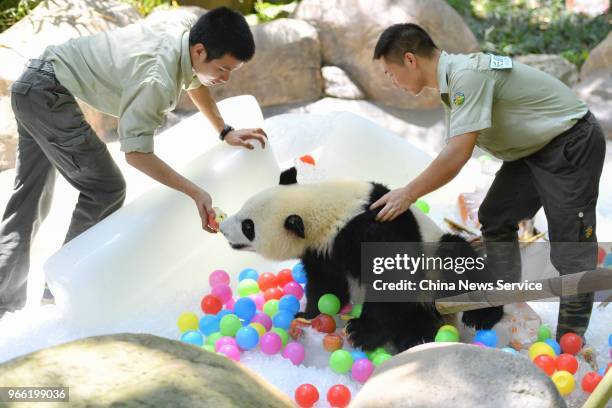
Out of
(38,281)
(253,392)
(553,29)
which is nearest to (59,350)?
(253,392)

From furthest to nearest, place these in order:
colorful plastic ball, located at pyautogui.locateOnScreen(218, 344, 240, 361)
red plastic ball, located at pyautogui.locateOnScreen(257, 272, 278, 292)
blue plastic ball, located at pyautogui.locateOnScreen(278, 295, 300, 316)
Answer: red plastic ball, located at pyautogui.locateOnScreen(257, 272, 278, 292) → blue plastic ball, located at pyautogui.locateOnScreen(278, 295, 300, 316) → colorful plastic ball, located at pyautogui.locateOnScreen(218, 344, 240, 361)

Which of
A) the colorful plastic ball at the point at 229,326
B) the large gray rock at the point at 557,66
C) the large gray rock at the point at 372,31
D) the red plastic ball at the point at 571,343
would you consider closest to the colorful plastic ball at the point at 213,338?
the colorful plastic ball at the point at 229,326

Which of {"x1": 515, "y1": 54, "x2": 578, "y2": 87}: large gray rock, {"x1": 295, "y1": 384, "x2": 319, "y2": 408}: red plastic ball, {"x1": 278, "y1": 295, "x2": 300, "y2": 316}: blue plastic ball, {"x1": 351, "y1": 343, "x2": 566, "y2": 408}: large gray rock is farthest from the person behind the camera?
{"x1": 515, "y1": 54, "x2": 578, "y2": 87}: large gray rock

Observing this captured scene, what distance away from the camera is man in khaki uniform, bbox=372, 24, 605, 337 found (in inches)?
92.9

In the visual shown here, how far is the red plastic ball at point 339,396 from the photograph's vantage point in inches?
90.9

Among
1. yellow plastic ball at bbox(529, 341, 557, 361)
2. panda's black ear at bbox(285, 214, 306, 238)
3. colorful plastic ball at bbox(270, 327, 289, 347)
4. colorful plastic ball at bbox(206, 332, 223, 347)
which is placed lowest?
colorful plastic ball at bbox(206, 332, 223, 347)

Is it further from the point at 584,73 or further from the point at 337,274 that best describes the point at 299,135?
the point at 584,73

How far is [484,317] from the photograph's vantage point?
103 inches

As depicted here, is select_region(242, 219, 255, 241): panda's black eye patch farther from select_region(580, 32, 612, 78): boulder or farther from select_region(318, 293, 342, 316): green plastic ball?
select_region(580, 32, 612, 78): boulder

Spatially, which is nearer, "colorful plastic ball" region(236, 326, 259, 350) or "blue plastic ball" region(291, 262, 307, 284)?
"colorful plastic ball" region(236, 326, 259, 350)

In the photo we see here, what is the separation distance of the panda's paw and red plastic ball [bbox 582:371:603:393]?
0.39 meters

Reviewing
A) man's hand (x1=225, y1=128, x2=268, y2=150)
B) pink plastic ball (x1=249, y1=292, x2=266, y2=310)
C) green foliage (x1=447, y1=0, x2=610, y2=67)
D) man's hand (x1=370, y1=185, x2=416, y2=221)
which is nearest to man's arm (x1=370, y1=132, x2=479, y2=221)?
man's hand (x1=370, y1=185, x2=416, y2=221)

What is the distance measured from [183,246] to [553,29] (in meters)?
4.61

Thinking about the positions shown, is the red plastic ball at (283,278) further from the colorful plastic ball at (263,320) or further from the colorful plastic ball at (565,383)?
the colorful plastic ball at (565,383)
